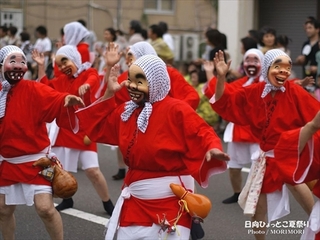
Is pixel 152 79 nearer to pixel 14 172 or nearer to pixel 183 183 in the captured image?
pixel 183 183

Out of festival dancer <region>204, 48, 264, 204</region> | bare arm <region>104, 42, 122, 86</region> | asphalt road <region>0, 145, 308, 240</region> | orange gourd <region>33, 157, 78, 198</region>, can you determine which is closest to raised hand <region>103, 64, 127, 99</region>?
bare arm <region>104, 42, 122, 86</region>

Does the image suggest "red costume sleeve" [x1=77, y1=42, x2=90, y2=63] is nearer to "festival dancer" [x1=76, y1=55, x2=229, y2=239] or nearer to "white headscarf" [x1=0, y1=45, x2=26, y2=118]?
"white headscarf" [x1=0, y1=45, x2=26, y2=118]

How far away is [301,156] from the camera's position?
4.25 m

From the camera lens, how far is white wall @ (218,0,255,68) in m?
15.1

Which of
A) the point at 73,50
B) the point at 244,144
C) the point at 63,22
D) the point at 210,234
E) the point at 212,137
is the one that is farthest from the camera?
the point at 63,22

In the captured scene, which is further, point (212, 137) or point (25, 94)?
point (25, 94)

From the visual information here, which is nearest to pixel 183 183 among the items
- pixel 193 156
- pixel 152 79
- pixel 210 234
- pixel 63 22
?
pixel 193 156

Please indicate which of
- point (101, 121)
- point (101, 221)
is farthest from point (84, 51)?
point (101, 121)

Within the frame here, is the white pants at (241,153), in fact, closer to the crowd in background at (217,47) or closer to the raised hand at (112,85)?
the crowd in background at (217,47)

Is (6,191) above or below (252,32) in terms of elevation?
below

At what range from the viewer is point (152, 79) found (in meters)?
4.76

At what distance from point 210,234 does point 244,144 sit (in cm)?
147

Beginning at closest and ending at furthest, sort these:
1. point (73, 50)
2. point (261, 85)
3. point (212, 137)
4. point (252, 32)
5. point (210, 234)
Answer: point (212, 137) < point (261, 85) < point (210, 234) < point (73, 50) < point (252, 32)

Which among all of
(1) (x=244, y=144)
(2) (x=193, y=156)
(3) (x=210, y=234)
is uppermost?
(2) (x=193, y=156)
